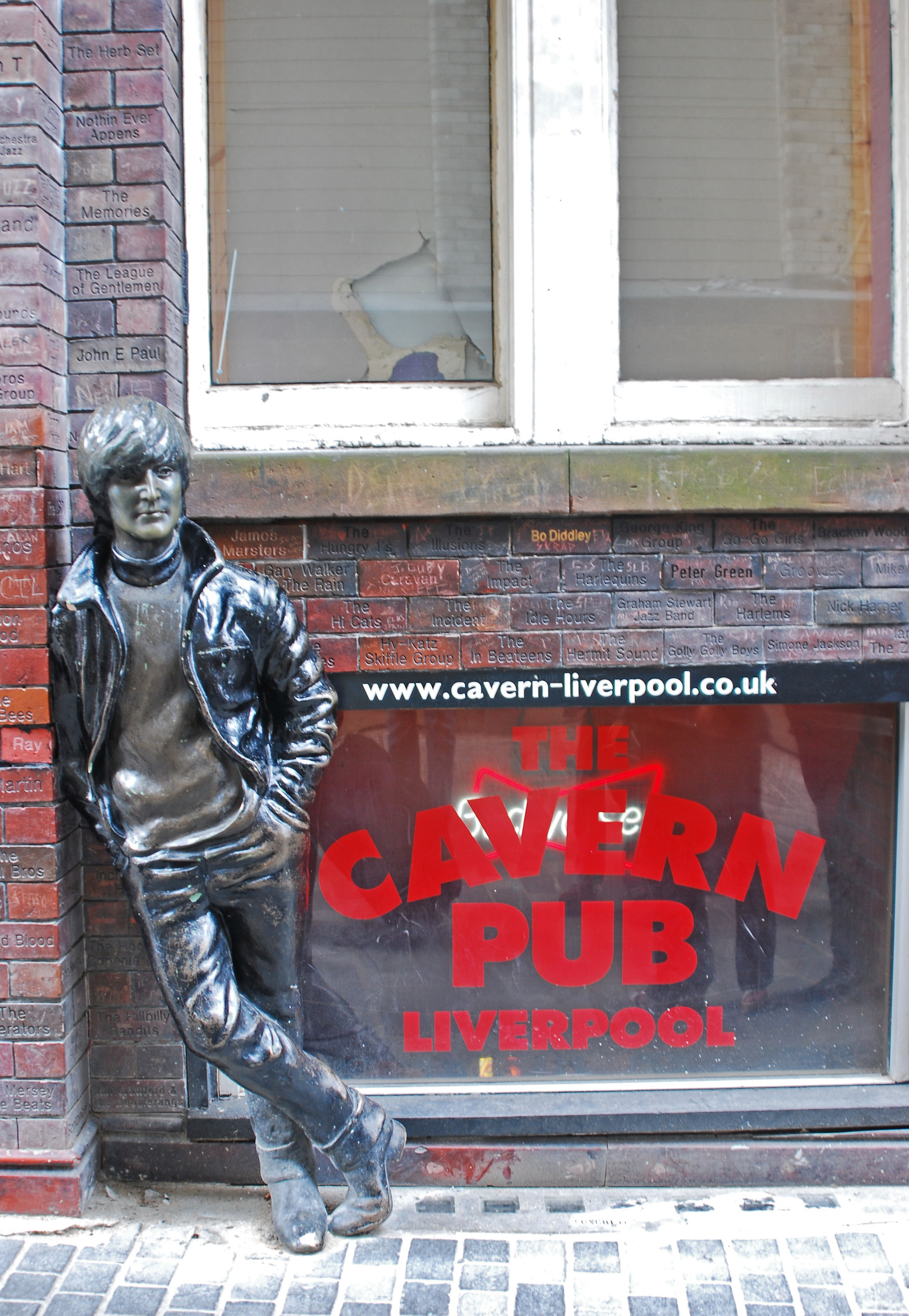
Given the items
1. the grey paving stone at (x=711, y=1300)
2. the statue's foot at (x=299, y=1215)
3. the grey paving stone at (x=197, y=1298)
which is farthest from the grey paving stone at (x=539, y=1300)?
the grey paving stone at (x=197, y=1298)

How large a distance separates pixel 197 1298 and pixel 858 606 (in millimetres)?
2887

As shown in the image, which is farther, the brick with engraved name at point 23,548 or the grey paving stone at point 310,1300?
the brick with engraved name at point 23,548

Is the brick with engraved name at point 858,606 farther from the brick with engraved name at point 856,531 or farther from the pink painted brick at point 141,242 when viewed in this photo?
the pink painted brick at point 141,242

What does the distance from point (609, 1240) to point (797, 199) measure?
3486 millimetres

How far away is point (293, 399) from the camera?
343 centimetres


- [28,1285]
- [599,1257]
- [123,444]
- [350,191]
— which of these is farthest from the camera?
[350,191]

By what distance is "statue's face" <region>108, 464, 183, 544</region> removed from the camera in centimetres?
258

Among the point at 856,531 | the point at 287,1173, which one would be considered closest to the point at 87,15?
the point at 856,531

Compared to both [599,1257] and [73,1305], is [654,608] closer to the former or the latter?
[599,1257]

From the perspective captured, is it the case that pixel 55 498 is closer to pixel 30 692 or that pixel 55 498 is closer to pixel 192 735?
pixel 30 692

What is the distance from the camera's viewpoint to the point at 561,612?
3271 millimetres

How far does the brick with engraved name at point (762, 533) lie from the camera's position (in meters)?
3.27

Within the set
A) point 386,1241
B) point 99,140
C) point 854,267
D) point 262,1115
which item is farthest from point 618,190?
point 386,1241

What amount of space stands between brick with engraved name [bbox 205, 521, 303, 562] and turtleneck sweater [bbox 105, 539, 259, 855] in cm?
47
